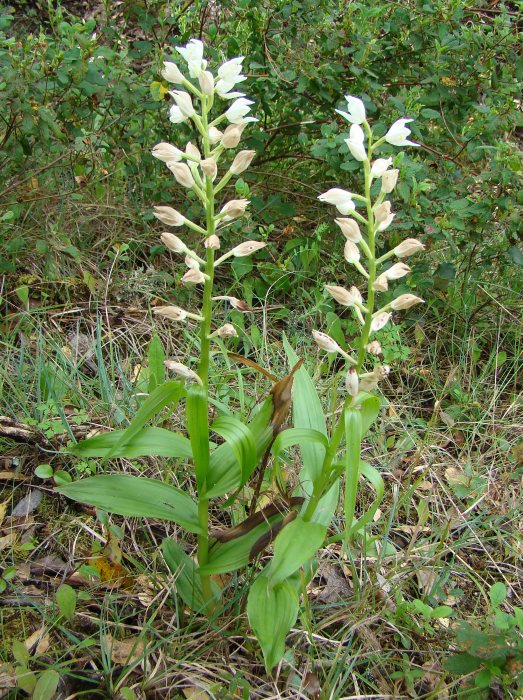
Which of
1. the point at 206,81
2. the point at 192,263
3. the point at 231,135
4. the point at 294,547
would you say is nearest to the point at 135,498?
the point at 294,547

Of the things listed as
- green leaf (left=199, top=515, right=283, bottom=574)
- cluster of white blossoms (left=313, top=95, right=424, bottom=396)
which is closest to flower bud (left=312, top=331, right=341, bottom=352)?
cluster of white blossoms (left=313, top=95, right=424, bottom=396)

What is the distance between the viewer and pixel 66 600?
1.97 m

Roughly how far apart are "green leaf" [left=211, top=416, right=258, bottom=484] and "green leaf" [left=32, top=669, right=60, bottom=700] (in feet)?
2.42

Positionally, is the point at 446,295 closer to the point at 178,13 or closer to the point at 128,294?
the point at 128,294

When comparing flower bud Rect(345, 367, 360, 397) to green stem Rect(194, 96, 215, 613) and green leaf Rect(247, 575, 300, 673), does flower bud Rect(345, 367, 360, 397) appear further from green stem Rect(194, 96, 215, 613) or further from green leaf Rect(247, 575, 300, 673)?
green leaf Rect(247, 575, 300, 673)

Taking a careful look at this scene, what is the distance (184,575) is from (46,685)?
0.49 metres

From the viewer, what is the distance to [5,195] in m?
3.52

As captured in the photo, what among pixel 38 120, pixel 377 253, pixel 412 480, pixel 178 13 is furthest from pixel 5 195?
pixel 412 480

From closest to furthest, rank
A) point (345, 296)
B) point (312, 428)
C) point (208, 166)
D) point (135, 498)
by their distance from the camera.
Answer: point (208, 166) → point (345, 296) → point (135, 498) → point (312, 428)

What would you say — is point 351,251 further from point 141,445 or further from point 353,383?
point 141,445

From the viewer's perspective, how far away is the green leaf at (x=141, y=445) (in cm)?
179

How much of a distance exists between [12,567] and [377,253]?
2443 millimetres

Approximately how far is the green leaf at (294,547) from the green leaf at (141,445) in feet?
1.15

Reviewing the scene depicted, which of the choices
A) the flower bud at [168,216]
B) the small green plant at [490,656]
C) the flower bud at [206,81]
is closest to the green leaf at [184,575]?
the small green plant at [490,656]
